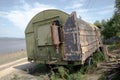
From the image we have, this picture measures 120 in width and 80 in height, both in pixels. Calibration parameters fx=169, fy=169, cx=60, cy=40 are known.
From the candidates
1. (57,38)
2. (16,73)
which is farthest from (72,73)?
(16,73)

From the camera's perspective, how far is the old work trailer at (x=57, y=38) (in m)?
7.76

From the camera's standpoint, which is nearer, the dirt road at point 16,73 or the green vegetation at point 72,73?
the green vegetation at point 72,73

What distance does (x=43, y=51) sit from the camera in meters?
9.80

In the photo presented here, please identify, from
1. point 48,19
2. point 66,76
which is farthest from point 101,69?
point 48,19

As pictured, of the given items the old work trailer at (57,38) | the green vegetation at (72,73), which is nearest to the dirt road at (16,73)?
the old work trailer at (57,38)

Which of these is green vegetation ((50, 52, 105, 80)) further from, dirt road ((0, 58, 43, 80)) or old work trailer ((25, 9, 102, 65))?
dirt road ((0, 58, 43, 80))

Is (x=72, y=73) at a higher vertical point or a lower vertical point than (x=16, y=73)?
higher

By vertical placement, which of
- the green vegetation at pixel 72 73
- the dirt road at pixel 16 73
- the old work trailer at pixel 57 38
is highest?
the old work trailer at pixel 57 38

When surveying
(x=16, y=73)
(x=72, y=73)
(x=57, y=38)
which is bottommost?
(x=16, y=73)

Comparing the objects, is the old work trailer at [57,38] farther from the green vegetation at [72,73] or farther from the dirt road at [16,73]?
the dirt road at [16,73]

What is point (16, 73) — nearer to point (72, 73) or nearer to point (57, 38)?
point (72, 73)

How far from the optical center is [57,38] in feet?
27.8

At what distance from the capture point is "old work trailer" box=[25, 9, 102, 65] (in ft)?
25.5

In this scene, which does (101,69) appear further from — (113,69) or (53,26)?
(53,26)
